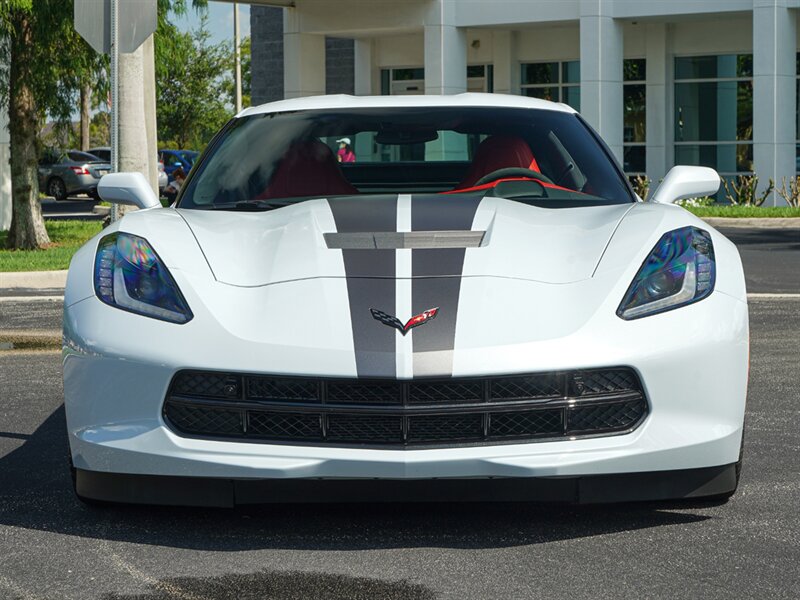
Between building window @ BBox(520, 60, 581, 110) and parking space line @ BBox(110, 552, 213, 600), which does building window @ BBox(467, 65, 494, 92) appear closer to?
building window @ BBox(520, 60, 581, 110)

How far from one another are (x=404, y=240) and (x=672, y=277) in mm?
867

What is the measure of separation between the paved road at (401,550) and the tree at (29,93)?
1529 cm

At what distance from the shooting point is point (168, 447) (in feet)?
14.1

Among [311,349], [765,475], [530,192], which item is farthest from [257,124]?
[765,475]

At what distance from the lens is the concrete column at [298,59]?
105 feet

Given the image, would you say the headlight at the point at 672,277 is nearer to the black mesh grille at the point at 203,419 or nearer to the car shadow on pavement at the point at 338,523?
the car shadow on pavement at the point at 338,523

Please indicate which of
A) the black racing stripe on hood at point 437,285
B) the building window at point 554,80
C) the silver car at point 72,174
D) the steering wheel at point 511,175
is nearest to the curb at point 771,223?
the building window at point 554,80

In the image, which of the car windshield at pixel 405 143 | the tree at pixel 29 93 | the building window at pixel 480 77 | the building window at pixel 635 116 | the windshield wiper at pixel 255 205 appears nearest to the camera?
the windshield wiper at pixel 255 205

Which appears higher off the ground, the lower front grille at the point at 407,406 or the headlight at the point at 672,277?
the headlight at the point at 672,277

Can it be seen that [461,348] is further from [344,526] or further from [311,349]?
[344,526]

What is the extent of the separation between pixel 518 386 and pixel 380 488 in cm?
51

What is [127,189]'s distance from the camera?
5738mm

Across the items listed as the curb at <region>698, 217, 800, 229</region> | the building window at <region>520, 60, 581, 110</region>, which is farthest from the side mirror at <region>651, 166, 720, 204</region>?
the building window at <region>520, 60, 581, 110</region>

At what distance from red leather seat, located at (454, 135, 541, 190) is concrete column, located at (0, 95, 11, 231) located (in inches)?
776
